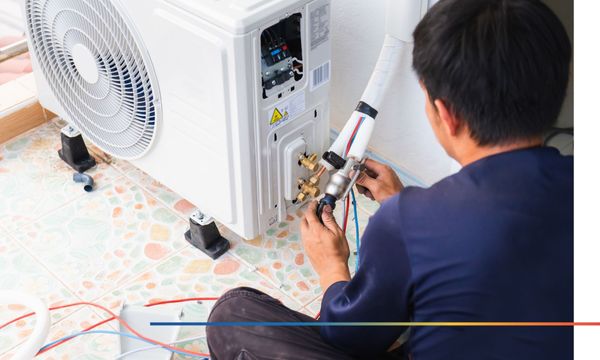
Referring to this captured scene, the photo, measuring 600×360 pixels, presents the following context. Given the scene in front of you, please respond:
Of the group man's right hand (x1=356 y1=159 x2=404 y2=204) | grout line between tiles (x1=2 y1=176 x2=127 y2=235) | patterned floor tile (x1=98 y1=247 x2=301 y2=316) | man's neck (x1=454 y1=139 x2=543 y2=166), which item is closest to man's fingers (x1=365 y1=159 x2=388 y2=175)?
man's right hand (x1=356 y1=159 x2=404 y2=204)

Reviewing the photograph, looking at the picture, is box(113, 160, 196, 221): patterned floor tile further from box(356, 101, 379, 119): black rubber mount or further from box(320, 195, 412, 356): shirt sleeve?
box(320, 195, 412, 356): shirt sleeve

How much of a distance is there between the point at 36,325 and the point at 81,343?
1.09 feet

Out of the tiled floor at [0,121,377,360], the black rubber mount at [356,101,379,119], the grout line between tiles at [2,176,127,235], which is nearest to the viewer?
the black rubber mount at [356,101,379,119]

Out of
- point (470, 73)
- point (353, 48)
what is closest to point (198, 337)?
point (353, 48)

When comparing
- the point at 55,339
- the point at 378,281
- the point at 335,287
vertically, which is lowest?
the point at 55,339

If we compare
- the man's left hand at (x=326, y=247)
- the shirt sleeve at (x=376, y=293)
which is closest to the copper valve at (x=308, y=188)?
the man's left hand at (x=326, y=247)

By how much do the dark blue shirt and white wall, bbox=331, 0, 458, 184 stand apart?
0.87 meters

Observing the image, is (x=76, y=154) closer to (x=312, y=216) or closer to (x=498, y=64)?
(x=312, y=216)

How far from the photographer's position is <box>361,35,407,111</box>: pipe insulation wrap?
5.35 feet

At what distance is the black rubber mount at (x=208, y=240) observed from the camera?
1793 mm
